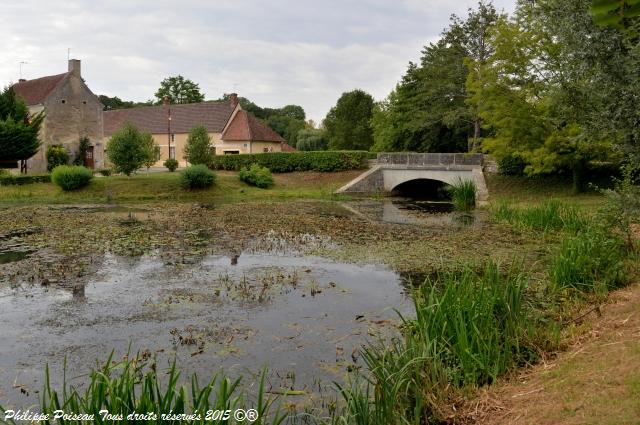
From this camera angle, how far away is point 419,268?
460 inches

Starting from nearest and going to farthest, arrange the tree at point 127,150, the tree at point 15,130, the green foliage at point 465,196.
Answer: the green foliage at point 465,196 → the tree at point 15,130 → the tree at point 127,150

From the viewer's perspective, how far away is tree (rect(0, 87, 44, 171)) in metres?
28.9

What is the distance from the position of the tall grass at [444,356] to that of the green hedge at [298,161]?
3008 centimetres

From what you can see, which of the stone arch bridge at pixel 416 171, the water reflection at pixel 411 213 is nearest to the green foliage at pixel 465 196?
the water reflection at pixel 411 213

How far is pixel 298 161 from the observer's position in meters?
37.3

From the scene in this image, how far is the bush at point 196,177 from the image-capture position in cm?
3039

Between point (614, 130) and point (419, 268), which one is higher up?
point (614, 130)

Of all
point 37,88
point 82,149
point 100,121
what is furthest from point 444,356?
point 37,88

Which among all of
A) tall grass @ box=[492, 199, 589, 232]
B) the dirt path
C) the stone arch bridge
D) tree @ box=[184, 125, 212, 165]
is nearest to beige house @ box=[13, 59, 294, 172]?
tree @ box=[184, 125, 212, 165]

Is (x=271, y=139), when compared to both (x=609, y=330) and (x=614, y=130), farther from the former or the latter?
(x=609, y=330)

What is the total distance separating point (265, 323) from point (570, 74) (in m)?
7.32

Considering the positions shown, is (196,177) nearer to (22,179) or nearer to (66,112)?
(22,179)

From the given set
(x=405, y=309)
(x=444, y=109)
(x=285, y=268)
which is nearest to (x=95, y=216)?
(x=285, y=268)

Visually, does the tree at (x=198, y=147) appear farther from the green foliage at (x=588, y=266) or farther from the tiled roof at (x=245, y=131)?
the green foliage at (x=588, y=266)
